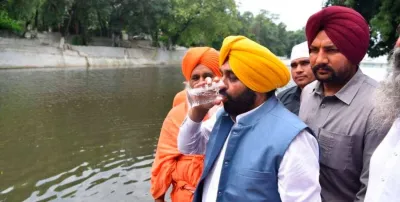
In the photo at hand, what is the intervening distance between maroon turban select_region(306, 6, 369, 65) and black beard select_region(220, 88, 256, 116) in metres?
0.59

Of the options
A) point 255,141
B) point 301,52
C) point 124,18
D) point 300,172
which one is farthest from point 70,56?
point 300,172

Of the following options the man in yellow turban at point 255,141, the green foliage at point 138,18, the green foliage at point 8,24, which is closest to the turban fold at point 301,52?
the man in yellow turban at point 255,141

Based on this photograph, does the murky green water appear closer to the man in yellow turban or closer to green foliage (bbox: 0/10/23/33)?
the man in yellow turban

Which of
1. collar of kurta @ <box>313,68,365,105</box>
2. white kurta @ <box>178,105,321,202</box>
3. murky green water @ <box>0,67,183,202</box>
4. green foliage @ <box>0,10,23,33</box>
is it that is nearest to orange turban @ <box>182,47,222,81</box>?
collar of kurta @ <box>313,68,365,105</box>

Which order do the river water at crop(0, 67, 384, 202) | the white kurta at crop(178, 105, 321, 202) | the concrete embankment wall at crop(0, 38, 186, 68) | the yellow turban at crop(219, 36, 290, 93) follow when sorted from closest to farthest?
the white kurta at crop(178, 105, 321, 202) < the yellow turban at crop(219, 36, 290, 93) < the river water at crop(0, 67, 384, 202) < the concrete embankment wall at crop(0, 38, 186, 68)

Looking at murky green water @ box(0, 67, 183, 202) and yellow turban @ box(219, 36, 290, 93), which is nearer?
yellow turban @ box(219, 36, 290, 93)

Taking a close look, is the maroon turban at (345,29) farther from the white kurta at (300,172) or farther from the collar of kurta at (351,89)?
the white kurta at (300,172)

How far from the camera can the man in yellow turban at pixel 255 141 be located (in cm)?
175

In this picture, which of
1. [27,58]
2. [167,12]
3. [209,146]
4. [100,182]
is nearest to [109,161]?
[100,182]

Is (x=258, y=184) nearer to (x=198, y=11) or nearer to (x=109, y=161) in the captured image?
(x=109, y=161)

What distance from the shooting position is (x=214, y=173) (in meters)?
2.03

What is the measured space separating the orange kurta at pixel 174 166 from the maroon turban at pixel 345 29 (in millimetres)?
1211

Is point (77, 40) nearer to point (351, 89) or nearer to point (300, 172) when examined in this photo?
point (351, 89)

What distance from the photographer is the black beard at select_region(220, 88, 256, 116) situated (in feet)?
6.52
